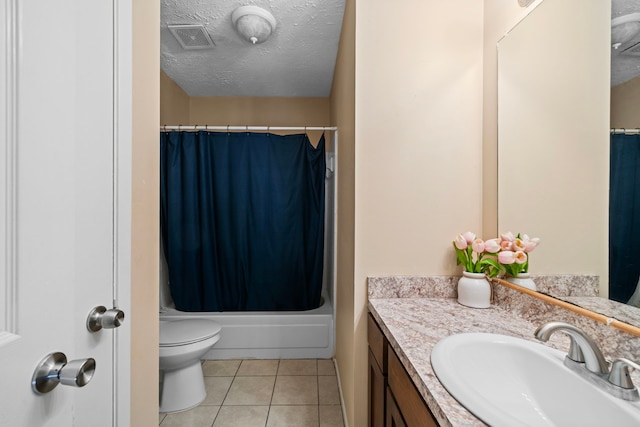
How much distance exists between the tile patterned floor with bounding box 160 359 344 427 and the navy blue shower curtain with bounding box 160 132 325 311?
1.53ft

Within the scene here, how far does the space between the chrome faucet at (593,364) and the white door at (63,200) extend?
932 millimetres

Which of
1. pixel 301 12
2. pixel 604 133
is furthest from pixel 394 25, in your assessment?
pixel 604 133

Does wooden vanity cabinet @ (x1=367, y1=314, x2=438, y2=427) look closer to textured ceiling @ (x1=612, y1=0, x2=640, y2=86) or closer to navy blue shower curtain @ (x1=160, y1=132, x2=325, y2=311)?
textured ceiling @ (x1=612, y1=0, x2=640, y2=86)

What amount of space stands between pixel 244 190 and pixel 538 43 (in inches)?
78.8

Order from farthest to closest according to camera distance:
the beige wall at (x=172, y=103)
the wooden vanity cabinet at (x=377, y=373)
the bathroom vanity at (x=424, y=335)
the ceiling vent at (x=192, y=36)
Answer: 1. the beige wall at (x=172, y=103)
2. the ceiling vent at (x=192, y=36)
3. the wooden vanity cabinet at (x=377, y=373)
4. the bathroom vanity at (x=424, y=335)

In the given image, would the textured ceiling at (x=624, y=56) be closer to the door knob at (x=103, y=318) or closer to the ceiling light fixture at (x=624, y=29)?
the ceiling light fixture at (x=624, y=29)

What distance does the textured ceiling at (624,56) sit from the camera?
73cm

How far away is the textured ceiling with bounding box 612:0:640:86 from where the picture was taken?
0.73 meters

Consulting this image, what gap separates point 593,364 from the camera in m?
0.64

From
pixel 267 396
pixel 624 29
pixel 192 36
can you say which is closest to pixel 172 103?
pixel 192 36

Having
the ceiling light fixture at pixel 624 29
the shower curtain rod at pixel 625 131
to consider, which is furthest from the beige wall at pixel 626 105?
the ceiling light fixture at pixel 624 29

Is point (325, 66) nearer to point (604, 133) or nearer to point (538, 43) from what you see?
point (538, 43)

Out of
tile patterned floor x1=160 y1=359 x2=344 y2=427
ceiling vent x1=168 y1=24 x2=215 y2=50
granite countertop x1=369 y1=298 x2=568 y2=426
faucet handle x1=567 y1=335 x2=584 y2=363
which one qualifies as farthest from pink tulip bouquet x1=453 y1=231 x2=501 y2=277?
ceiling vent x1=168 y1=24 x2=215 y2=50

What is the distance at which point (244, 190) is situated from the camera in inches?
95.0
